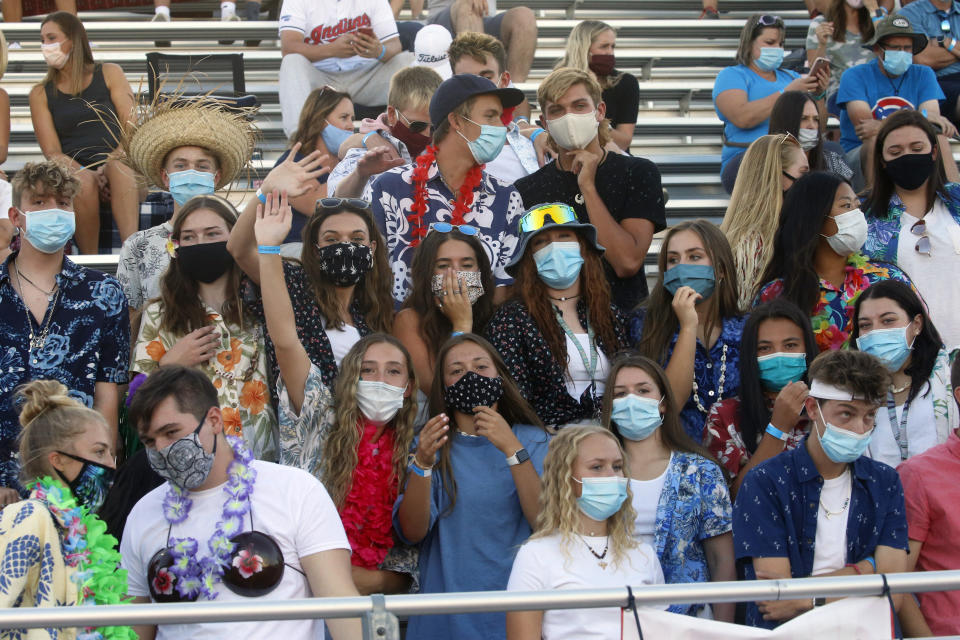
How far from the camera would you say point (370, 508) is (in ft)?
14.4

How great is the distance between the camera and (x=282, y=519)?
3.62m

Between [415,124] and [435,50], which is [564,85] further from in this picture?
[435,50]

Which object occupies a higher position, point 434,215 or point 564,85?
point 564,85

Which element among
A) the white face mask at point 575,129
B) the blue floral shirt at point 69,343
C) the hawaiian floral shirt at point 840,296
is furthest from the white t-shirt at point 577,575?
the white face mask at point 575,129

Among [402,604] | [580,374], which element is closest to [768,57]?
[580,374]

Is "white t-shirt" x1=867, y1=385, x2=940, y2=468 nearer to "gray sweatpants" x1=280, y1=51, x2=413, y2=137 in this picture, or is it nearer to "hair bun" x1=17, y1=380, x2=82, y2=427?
"hair bun" x1=17, y1=380, x2=82, y2=427

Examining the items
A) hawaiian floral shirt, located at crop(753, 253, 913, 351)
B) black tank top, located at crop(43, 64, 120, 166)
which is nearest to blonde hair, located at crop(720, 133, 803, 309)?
hawaiian floral shirt, located at crop(753, 253, 913, 351)

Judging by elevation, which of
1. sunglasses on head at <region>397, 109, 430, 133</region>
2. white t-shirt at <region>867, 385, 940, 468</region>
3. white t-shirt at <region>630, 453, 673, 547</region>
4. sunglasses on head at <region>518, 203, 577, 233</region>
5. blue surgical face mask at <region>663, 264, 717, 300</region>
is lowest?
white t-shirt at <region>630, 453, 673, 547</region>

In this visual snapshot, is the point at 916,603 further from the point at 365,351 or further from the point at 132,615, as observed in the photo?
the point at 132,615

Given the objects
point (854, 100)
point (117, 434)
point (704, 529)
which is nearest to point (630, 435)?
point (704, 529)

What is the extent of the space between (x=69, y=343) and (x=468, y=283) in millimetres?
1498

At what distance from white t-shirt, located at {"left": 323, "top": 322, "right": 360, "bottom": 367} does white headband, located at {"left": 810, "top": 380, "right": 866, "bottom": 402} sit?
5.34 feet

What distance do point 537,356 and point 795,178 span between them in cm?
178

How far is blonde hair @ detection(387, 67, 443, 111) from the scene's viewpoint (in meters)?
6.13
